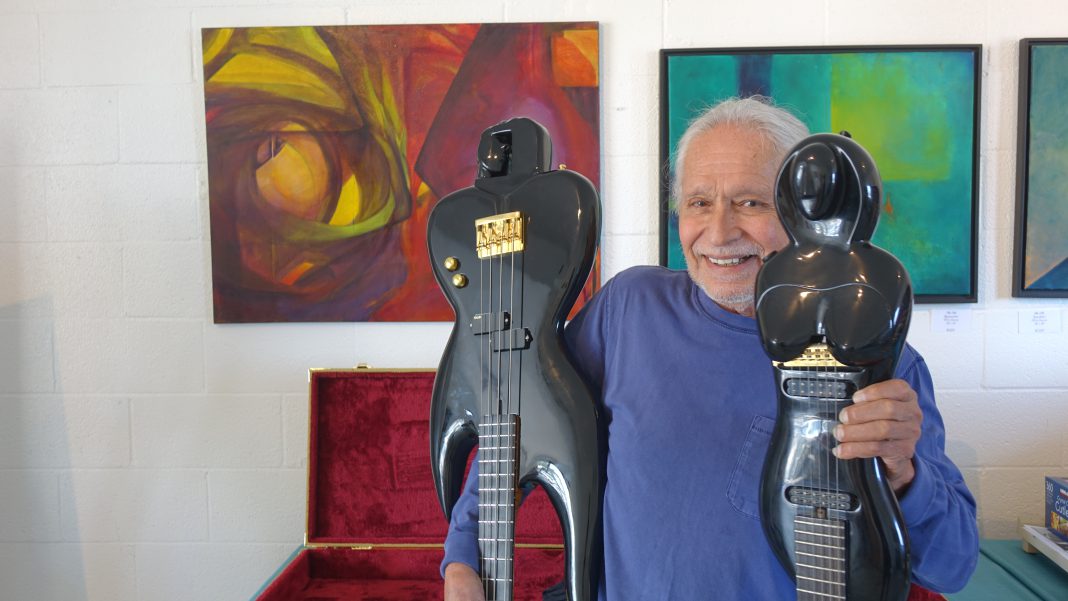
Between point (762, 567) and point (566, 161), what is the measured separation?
1234 mm

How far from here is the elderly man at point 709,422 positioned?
883 mm

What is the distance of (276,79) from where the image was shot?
6.17ft

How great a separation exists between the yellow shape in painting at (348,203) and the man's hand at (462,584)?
1186 millimetres

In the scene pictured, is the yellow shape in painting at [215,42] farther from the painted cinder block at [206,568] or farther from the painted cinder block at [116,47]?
the painted cinder block at [206,568]

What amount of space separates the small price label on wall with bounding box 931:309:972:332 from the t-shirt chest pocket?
1.21 metres

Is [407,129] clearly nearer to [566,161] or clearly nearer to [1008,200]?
[566,161]

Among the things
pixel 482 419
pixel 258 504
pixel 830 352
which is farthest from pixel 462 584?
pixel 258 504

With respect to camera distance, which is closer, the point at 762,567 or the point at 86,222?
the point at 762,567

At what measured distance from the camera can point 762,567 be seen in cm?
88

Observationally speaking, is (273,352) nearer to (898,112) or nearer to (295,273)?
(295,273)

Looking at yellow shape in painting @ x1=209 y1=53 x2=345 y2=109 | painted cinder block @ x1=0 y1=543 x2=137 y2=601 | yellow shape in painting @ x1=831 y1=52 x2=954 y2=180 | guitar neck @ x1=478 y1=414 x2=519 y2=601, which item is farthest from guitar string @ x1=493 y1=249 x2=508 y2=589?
painted cinder block @ x1=0 y1=543 x2=137 y2=601

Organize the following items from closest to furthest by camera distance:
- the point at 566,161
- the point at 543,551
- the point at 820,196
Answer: the point at 820,196 < the point at 543,551 < the point at 566,161

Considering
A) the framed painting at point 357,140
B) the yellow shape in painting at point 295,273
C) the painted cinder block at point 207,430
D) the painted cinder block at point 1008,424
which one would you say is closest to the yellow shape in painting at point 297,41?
the framed painting at point 357,140

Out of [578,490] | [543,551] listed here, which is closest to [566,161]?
[543,551]
